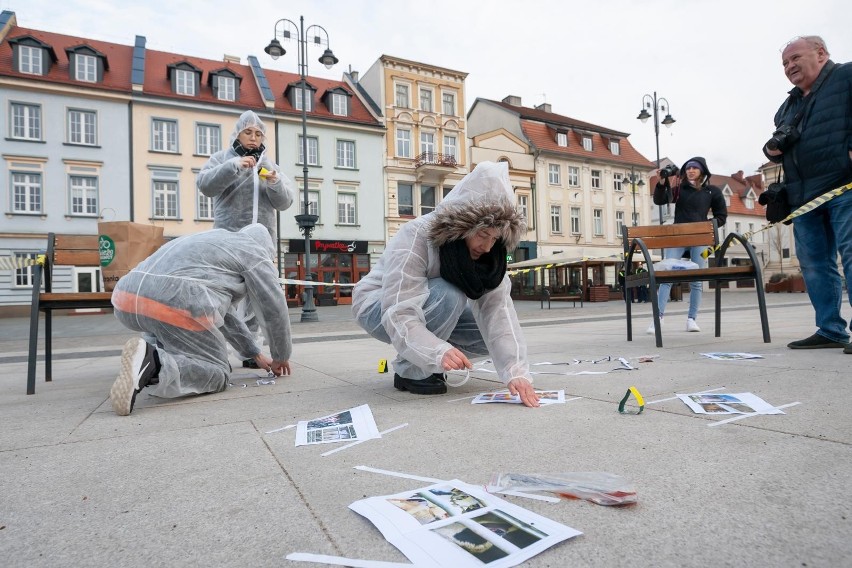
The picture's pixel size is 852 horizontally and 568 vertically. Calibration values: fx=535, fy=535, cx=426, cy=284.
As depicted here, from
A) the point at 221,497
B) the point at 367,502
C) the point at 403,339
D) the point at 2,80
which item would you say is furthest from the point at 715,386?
the point at 2,80

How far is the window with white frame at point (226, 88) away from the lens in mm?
23500

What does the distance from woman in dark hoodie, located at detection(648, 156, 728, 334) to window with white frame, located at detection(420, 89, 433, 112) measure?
921 inches

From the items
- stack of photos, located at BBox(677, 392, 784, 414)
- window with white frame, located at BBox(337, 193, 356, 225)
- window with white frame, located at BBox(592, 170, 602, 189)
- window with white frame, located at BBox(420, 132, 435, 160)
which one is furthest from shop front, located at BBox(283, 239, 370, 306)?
stack of photos, located at BBox(677, 392, 784, 414)

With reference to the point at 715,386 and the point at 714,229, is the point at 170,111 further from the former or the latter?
A: the point at 715,386

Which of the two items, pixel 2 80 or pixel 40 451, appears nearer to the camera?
pixel 40 451

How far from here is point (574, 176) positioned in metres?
32.3

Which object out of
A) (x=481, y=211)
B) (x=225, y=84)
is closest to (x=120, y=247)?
(x=481, y=211)

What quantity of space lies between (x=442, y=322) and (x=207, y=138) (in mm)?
23054

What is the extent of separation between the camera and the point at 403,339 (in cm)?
240

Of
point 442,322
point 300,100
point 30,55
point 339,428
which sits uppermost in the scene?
point 30,55

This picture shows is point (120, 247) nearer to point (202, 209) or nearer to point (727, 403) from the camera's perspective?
point (727, 403)

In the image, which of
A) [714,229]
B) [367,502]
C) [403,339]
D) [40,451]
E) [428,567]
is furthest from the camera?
[714,229]

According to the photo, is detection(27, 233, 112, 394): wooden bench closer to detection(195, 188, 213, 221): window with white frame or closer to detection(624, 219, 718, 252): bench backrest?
detection(624, 219, 718, 252): bench backrest

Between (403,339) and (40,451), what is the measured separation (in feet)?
4.52
